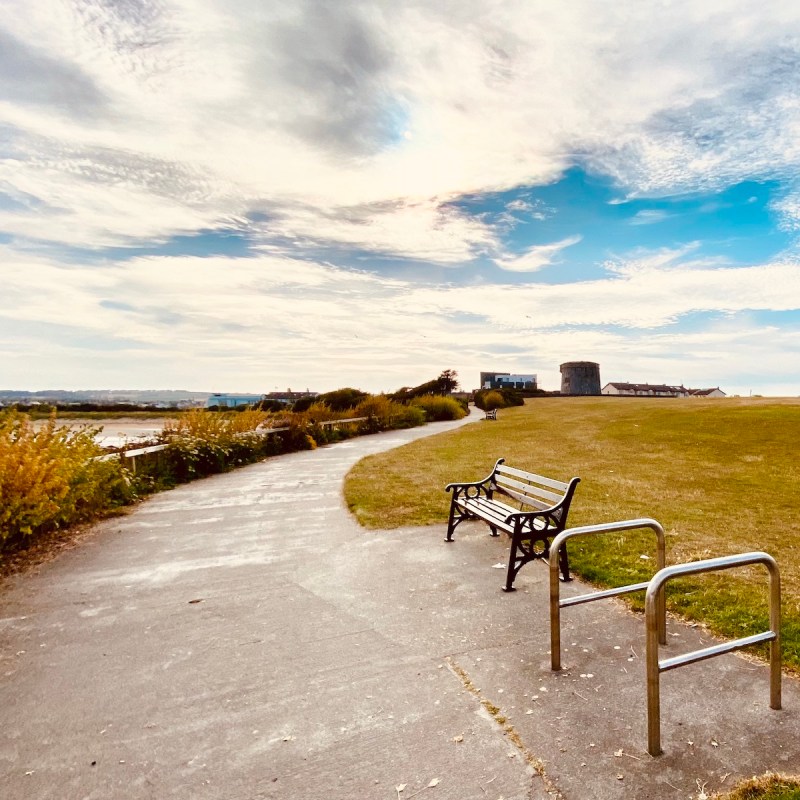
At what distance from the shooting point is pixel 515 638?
13.9 ft

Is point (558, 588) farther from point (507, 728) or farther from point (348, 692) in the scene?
point (348, 692)

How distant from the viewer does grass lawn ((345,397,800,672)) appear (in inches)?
205

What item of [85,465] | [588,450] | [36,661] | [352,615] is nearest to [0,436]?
[85,465]

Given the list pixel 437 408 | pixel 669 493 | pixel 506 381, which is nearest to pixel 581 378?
pixel 506 381

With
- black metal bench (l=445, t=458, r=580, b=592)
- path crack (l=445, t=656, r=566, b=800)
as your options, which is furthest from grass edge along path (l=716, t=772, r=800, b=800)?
black metal bench (l=445, t=458, r=580, b=592)

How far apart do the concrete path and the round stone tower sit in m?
90.4

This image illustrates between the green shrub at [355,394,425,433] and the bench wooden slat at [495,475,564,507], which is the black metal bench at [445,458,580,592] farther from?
the green shrub at [355,394,425,433]

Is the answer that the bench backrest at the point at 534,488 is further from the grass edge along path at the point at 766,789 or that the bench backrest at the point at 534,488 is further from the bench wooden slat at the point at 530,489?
the grass edge along path at the point at 766,789

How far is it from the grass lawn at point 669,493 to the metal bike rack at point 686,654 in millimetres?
582

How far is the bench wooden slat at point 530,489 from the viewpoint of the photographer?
5.79 metres

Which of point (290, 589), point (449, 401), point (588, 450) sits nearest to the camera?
point (290, 589)

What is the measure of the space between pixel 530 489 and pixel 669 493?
5.19m

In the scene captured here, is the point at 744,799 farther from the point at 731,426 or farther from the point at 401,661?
the point at 731,426

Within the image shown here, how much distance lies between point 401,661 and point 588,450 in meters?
14.2
